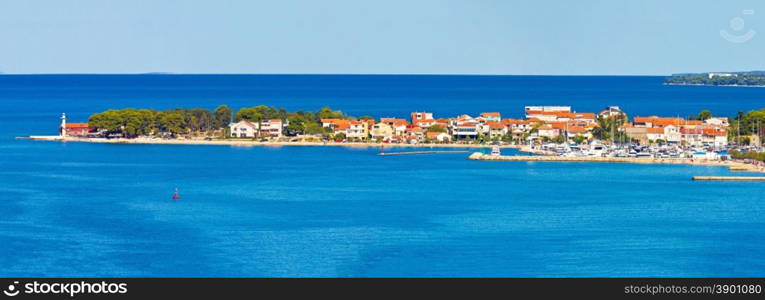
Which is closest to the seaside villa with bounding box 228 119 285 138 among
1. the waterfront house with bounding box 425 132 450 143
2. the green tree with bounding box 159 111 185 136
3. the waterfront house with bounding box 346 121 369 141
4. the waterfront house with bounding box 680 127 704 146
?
the green tree with bounding box 159 111 185 136

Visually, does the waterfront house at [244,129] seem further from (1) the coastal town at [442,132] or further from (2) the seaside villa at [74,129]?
(2) the seaside villa at [74,129]

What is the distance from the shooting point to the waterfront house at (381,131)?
110 feet

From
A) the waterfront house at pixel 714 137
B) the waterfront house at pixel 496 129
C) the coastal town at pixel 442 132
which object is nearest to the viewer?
the waterfront house at pixel 714 137

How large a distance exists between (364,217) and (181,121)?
1743 centimetres

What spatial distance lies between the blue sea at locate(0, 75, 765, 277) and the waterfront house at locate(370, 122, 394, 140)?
12.8 feet

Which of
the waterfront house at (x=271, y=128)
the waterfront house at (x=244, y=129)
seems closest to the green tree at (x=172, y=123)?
the waterfront house at (x=244, y=129)

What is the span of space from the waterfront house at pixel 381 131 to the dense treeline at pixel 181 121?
4.33 feet

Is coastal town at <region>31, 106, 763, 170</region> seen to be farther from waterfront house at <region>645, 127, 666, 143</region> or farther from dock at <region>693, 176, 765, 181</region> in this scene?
dock at <region>693, 176, 765, 181</region>

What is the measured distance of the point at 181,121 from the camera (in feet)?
113

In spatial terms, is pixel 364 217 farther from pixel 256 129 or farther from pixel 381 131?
pixel 256 129

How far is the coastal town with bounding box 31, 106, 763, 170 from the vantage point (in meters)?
31.3

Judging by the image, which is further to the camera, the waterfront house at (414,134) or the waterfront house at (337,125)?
the waterfront house at (337,125)

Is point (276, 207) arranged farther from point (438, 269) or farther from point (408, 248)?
point (438, 269)

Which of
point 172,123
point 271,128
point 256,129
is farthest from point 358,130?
point 172,123
